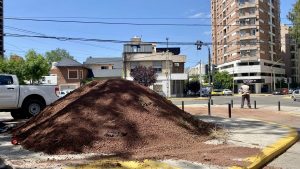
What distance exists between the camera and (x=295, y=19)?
201 ft

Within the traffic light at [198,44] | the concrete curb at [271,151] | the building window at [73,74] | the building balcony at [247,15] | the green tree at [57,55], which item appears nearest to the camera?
the concrete curb at [271,151]

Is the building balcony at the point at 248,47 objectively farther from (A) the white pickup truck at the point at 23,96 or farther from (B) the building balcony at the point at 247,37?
(A) the white pickup truck at the point at 23,96

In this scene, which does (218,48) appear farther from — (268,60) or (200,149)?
(200,149)

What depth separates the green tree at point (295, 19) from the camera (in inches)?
2366

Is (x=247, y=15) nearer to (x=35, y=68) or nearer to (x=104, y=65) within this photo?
(x=104, y=65)

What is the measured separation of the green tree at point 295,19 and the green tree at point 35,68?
1498 inches

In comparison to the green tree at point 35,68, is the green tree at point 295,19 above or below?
above

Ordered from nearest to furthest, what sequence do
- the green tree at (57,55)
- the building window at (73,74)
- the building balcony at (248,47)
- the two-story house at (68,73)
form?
the two-story house at (68,73)
the building window at (73,74)
the building balcony at (248,47)
the green tree at (57,55)

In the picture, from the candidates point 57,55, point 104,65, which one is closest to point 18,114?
point 104,65

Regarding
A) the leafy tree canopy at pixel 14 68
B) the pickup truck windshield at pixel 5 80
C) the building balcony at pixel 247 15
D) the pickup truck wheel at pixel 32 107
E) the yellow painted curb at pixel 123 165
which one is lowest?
the yellow painted curb at pixel 123 165

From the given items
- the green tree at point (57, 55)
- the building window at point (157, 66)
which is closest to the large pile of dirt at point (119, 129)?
the building window at point (157, 66)

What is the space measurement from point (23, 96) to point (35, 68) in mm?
53511

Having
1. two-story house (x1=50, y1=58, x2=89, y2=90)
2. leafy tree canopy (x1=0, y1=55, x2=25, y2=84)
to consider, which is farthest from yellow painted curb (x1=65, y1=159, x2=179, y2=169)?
two-story house (x1=50, y1=58, x2=89, y2=90)

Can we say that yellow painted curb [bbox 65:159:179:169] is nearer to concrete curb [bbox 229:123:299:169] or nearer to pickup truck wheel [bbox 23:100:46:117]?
concrete curb [bbox 229:123:299:169]
